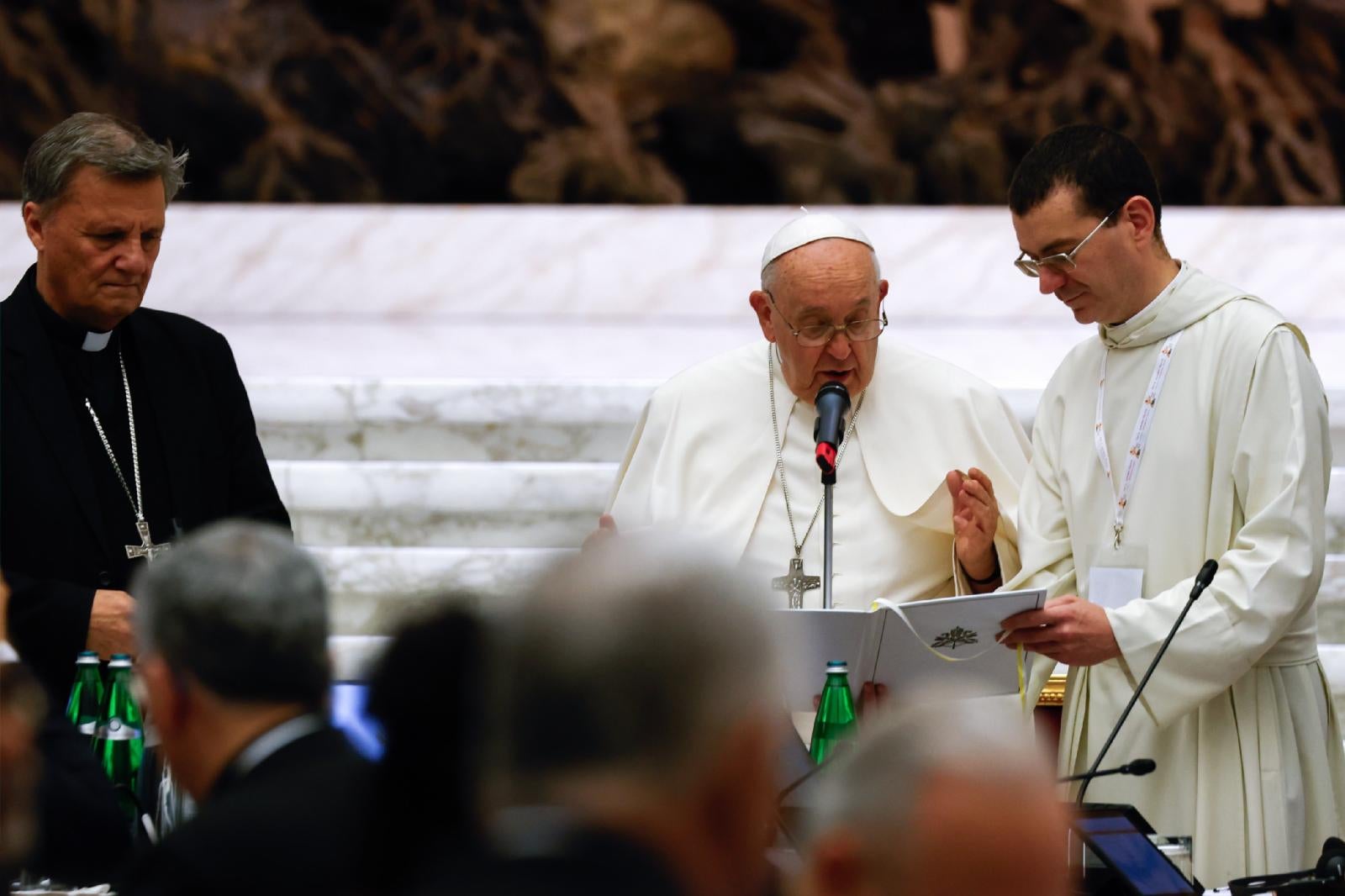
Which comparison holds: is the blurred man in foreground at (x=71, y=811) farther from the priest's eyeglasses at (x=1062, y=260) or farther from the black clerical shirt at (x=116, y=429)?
the priest's eyeglasses at (x=1062, y=260)

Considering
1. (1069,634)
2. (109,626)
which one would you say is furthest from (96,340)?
(1069,634)

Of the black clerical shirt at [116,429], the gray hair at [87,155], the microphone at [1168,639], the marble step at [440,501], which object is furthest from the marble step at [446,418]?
the microphone at [1168,639]

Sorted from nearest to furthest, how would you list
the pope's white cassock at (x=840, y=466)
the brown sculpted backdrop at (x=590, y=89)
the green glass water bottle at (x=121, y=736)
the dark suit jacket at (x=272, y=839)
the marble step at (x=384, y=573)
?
the dark suit jacket at (x=272, y=839) < the green glass water bottle at (x=121, y=736) < the pope's white cassock at (x=840, y=466) < the marble step at (x=384, y=573) < the brown sculpted backdrop at (x=590, y=89)

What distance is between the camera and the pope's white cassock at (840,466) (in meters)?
4.46

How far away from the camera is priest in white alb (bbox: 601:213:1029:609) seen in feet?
14.3

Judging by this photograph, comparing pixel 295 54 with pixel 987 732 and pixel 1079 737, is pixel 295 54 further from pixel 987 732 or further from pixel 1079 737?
pixel 987 732

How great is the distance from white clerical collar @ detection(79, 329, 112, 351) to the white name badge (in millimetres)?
2151

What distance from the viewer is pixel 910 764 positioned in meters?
1.66

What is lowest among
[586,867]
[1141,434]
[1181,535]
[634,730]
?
[586,867]

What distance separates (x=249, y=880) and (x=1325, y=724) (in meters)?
2.50

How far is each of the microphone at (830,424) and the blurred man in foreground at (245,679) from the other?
4.94ft

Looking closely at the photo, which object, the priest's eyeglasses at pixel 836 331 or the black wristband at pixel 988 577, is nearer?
the black wristband at pixel 988 577

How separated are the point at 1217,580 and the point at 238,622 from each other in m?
2.13

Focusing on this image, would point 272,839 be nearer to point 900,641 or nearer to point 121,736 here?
point 121,736
